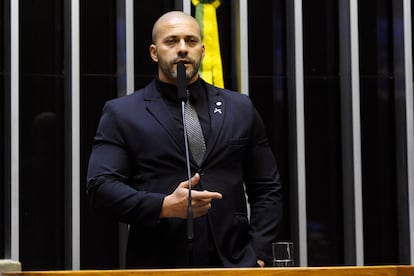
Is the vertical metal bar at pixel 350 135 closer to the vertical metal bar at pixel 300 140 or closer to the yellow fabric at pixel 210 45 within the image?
the vertical metal bar at pixel 300 140

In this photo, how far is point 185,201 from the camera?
3168 millimetres

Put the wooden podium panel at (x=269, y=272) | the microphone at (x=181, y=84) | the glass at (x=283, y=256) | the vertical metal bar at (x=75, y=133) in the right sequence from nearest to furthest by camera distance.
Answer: the wooden podium panel at (x=269, y=272) → the glass at (x=283, y=256) → the microphone at (x=181, y=84) → the vertical metal bar at (x=75, y=133)

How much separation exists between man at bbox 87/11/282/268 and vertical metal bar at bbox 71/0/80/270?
9.24ft

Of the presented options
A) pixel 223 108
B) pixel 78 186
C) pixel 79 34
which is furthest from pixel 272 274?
pixel 79 34

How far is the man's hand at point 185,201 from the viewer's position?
10.3 feet

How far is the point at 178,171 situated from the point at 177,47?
1.49 ft

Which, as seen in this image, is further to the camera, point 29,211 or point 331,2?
point 331,2

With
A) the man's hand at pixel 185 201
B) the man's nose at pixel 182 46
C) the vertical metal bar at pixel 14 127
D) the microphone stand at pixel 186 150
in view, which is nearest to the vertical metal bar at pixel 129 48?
the vertical metal bar at pixel 14 127

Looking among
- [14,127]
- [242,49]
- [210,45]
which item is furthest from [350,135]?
[14,127]

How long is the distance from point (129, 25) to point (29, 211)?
1.40 m

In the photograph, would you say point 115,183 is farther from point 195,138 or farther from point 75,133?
point 75,133

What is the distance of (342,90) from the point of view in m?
7.05

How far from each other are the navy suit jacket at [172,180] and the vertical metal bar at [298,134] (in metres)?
3.12

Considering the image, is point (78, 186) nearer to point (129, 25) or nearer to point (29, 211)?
point (29, 211)
